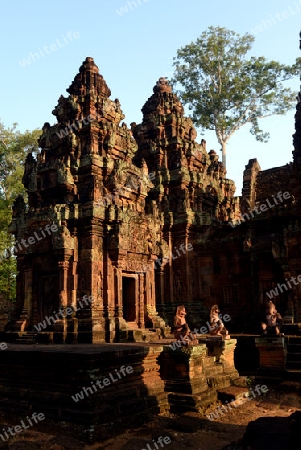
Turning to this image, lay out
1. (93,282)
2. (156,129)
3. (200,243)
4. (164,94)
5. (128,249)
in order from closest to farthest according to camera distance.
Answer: (93,282) < (128,249) < (200,243) < (156,129) < (164,94)

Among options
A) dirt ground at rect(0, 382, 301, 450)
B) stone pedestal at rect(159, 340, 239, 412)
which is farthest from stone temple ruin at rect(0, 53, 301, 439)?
dirt ground at rect(0, 382, 301, 450)

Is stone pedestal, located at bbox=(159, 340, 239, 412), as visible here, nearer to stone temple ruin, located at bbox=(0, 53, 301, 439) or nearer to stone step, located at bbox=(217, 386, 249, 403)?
stone temple ruin, located at bbox=(0, 53, 301, 439)

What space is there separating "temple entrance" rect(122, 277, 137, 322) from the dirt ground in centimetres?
566

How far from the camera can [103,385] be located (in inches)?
310

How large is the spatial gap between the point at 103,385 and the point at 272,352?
552 centimetres

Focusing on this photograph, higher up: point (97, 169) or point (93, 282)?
point (97, 169)

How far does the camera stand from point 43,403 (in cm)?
811

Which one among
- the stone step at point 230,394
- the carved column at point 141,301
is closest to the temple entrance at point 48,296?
the carved column at point 141,301

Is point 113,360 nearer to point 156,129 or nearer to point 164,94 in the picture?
point 156,129

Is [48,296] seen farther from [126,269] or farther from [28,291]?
[126,269]

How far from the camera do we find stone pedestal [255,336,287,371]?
11047mm

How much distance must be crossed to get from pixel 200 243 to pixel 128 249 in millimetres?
4999

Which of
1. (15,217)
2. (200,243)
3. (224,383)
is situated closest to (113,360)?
(224,383)

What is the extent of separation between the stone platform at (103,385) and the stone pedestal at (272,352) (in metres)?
1.81
